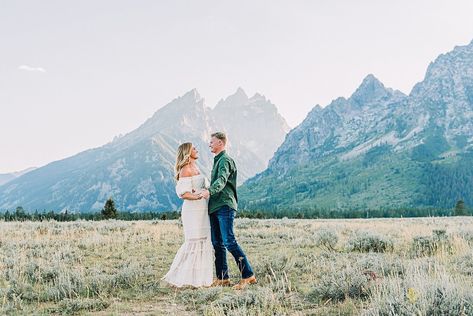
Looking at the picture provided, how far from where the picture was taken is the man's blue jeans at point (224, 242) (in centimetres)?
833

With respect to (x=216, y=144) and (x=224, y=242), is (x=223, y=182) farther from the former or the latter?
(x=224, y=242)

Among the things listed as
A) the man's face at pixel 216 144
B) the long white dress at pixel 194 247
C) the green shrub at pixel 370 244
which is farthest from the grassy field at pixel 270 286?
the man's face at pixel 216 144

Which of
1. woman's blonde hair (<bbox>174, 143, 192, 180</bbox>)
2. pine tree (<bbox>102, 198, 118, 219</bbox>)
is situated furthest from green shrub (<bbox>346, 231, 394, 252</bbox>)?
pine tree (<bbox>102, 198, 118, 219</bbox>)

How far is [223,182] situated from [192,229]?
4.06ft

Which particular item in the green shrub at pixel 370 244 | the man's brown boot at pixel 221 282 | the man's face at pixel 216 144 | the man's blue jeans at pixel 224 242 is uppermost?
the man's face at pixel 216 144

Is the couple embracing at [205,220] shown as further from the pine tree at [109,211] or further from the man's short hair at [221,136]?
the pine tree at [109,211]

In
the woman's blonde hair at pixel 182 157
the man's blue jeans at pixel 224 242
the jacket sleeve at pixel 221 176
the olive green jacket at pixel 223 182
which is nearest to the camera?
the jacket sleeve at pixel 221 176

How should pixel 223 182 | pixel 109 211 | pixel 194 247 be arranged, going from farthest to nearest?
pixel 109 211, pixel 194 247, pixel 223 182

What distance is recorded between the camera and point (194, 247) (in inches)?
345

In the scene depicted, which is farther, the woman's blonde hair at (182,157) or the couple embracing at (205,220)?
the woman's blonde hair at (182,157)

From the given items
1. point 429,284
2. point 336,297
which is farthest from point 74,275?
point 429,284

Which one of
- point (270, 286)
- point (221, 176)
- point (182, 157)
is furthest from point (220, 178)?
point (270, 286)

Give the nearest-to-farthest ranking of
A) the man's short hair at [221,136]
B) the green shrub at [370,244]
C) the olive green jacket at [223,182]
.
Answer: the olive green jacket at [223,182], the man's short hair at [221,136], the green shrub at [370,244]

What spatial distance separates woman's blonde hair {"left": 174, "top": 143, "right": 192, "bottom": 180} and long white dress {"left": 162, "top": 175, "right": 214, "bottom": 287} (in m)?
0.24
